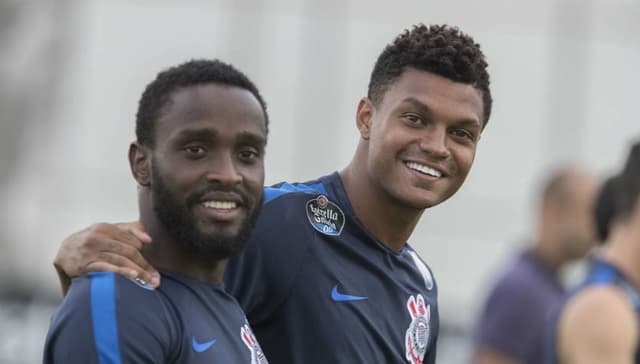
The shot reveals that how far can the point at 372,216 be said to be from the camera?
5.32m

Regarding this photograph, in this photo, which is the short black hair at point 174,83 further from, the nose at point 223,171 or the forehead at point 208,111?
the nose at point 223,171

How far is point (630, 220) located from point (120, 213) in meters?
11.4

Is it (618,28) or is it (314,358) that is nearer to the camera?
(314,358)

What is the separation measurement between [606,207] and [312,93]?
37.1 feet

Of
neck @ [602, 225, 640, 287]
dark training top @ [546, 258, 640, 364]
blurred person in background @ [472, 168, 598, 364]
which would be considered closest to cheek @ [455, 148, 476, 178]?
dark training top @ [546, 258, 640, 364]

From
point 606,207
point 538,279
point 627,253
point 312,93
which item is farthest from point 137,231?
point 312,93

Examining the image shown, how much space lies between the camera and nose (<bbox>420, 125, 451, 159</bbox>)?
504cm

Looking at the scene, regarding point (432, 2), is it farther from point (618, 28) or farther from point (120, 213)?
point (120, 213)

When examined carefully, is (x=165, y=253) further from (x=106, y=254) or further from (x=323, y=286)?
(x=323, y=286)

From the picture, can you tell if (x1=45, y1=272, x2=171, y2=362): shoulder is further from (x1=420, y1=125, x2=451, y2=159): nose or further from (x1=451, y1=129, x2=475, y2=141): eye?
(x1=451, y1=129, x2=475, y2=141): eye

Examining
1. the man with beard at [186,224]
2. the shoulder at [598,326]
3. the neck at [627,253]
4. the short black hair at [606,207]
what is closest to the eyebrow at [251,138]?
the man with beard at [186,224]

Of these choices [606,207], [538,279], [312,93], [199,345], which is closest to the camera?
[199,345]

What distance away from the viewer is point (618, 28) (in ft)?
63.8

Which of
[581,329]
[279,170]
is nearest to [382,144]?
[581,329]
